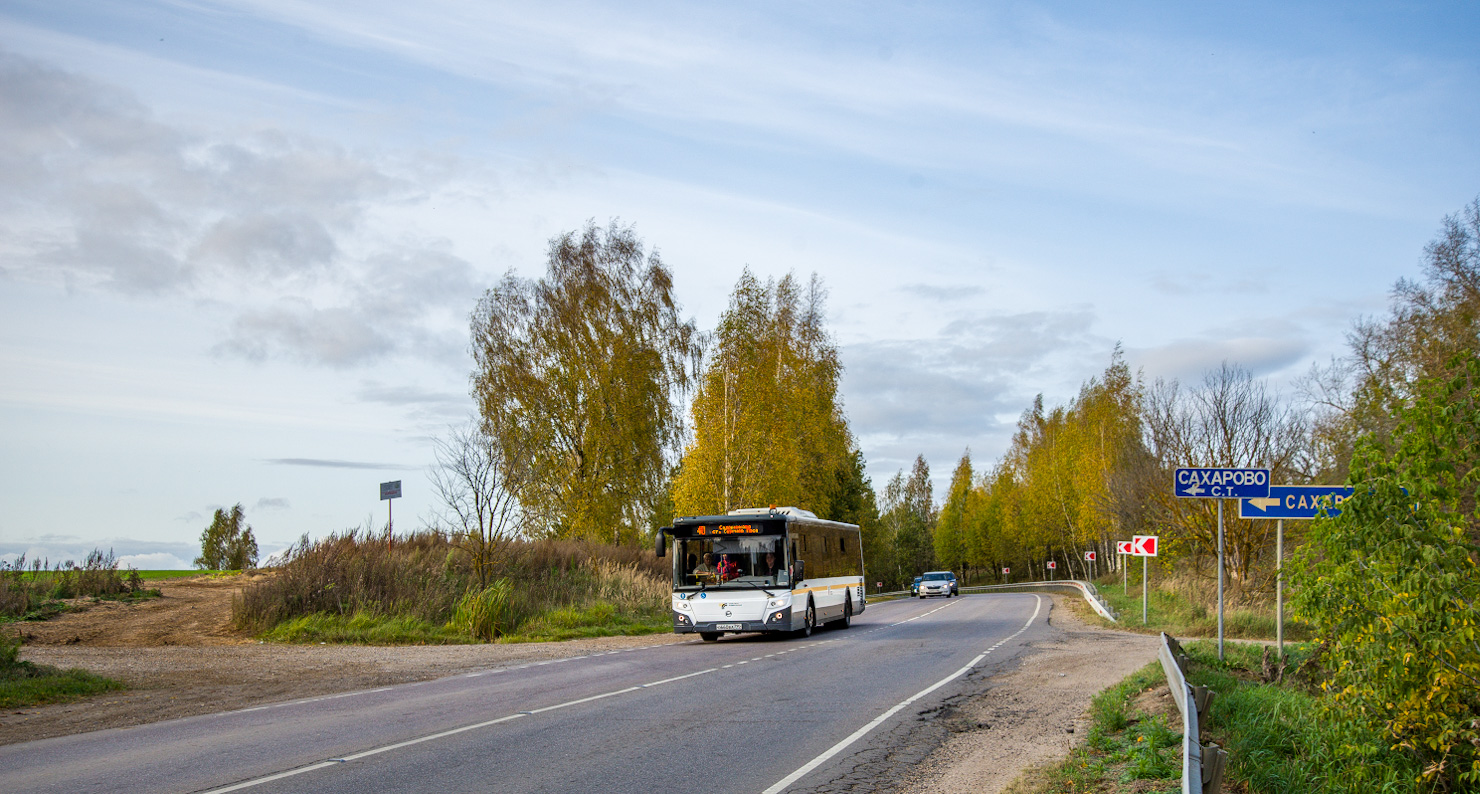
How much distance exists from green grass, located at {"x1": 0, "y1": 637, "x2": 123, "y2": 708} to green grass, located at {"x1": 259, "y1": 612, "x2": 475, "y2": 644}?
285 inches

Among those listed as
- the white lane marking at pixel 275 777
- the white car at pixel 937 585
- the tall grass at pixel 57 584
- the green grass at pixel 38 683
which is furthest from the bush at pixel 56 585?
the white car at pixel 937 585

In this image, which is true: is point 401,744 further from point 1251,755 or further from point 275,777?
point 1251,755

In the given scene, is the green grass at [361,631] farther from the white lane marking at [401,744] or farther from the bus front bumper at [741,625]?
the white lane marking at [401,744]

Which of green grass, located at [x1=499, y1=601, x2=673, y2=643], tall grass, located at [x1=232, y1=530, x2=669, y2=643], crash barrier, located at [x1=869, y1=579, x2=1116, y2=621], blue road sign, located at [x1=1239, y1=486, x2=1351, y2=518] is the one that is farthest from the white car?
blue road sign, located at [x1=1239, y1=486, x2=1351, y2=518]

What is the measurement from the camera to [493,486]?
79.3 ft

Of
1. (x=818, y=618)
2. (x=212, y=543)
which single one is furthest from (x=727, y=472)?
(x=212, y=543)

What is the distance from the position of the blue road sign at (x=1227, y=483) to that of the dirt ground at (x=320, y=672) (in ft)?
9.47

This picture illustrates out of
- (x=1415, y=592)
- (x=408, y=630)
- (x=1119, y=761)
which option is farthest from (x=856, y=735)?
(x=408, y=630)

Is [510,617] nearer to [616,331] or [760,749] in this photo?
[760,749]

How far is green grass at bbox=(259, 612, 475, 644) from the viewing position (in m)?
→ 21.4

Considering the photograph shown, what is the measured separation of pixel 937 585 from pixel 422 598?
40.5 metres

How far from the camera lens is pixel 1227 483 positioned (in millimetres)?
14758

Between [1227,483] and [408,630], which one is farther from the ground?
[1227,483]

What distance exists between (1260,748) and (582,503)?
32319 millimetres
